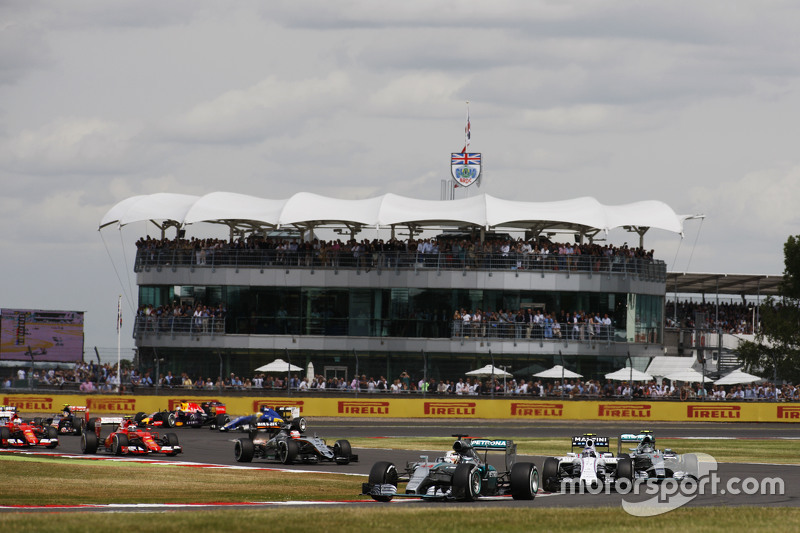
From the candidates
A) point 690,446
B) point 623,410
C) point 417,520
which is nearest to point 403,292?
point 623,410

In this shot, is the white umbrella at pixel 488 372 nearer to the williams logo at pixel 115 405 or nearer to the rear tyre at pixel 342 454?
the williams logo at pixel 115 405

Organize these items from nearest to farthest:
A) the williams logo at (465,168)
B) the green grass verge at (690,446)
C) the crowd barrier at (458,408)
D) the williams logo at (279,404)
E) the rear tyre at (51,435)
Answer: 1. the green grass verge at (690,446)
2. the rear tyre at (51,435)
3. the williams logo at (279,404)
4. the crowd barrier at (458,408)
5. the williams logo at (465,168)

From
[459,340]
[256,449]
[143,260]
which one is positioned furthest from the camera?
[143,260]

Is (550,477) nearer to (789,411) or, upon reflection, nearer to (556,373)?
(789,411)

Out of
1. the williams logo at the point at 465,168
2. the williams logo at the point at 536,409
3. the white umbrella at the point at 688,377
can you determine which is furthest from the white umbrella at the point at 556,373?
the williams logo at the point at 465,168

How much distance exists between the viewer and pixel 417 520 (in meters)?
17.0

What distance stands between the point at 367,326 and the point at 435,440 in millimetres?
22902

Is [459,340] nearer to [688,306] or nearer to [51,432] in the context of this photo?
[688,306]

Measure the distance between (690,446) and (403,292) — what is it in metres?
26.8

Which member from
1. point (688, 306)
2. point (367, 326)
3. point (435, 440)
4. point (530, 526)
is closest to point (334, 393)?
point (367, 326)

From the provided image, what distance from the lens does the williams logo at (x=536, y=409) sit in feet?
178

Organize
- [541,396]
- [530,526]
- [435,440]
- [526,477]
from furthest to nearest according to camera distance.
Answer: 1. [541,396]
2. [435,440]
3. [526,477]
4. [530,526]

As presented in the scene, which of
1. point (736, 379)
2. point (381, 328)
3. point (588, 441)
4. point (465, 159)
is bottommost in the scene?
point (588, 441)

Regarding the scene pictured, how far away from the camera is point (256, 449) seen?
31578mm
